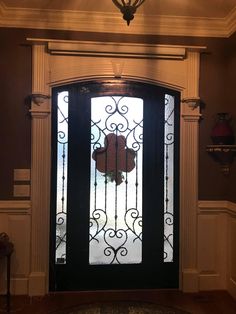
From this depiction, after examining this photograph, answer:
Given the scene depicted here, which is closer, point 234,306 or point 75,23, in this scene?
point 234,306

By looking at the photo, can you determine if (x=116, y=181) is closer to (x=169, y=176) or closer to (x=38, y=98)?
(x=169, y=176)

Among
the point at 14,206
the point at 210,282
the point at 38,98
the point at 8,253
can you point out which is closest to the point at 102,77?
the point at 38,98

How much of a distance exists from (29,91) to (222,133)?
1970 mm

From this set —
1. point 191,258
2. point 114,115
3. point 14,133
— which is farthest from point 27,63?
point 191,258

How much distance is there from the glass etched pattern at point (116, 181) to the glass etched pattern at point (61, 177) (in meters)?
0.27

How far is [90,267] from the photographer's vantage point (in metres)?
3.59

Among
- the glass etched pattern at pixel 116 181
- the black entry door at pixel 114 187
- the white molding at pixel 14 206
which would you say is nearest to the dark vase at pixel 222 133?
the black entry door at pixel 114 187

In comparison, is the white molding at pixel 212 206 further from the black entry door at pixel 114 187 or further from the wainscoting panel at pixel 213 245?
the black entry door at pixel 114 187

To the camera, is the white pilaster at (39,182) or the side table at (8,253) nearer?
the side table at (8,253)

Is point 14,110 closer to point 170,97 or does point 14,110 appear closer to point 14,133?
A: point 14,133

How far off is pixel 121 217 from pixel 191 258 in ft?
2.74

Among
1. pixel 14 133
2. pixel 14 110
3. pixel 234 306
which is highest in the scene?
pixel 14 110

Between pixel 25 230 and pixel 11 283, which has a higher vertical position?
pixel 25 230

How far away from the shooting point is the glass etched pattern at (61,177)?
3.57 meters
